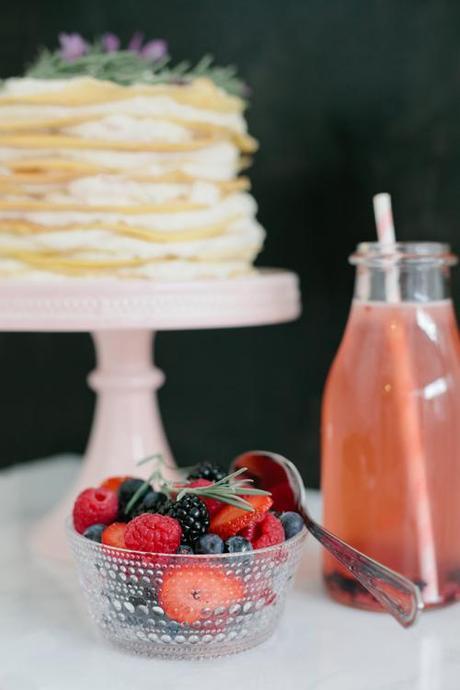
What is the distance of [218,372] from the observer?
4.15 ft

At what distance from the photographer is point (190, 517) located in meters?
0.66

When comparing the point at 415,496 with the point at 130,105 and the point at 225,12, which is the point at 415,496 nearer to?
the point at 130,105

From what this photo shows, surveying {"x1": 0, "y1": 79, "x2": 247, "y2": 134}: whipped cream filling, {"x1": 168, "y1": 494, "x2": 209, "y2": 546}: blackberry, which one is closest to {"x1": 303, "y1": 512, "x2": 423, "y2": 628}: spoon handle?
{"x1": 168, "y1": 494, "x2": 209, "y2": 546}: blackberry

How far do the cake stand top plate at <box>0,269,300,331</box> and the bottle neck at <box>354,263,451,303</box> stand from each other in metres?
0.16

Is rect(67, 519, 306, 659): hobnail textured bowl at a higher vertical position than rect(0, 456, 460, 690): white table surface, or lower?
higher

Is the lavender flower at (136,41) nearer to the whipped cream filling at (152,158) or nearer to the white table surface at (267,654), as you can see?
the whipped cream filling at (152,158)

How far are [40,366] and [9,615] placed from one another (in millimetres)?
672

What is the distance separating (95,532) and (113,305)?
223 millimetres

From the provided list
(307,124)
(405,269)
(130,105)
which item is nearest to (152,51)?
(130,105)

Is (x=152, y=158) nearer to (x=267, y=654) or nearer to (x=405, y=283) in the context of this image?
(x=405, y=283)

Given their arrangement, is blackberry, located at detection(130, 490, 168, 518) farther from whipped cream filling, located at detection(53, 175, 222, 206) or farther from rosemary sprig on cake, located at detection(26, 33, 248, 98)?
rosemary sprig on cake, located at detection(26, 33, 248, 98)

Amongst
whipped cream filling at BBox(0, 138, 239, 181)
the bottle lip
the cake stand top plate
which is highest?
whipped cream filling at BBox(0, 138, 239, 181)

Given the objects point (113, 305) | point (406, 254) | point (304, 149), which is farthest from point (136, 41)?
point (406, 254)

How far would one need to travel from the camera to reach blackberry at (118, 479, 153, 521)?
29.1 inches
